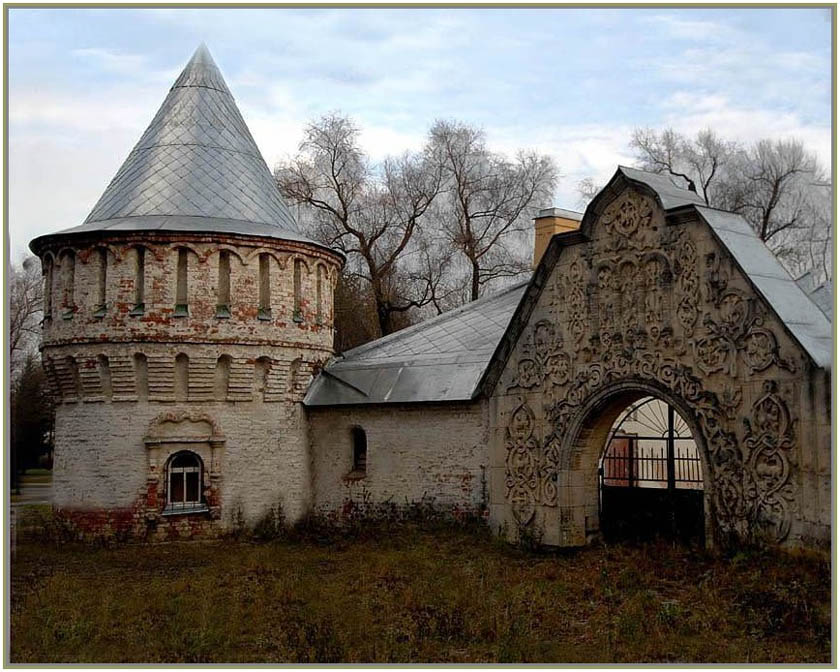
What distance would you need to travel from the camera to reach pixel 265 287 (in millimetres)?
17438

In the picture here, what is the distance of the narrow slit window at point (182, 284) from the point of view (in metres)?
16.8

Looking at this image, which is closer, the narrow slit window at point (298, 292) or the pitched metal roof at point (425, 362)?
the pitched metal roof at point (425, 362)

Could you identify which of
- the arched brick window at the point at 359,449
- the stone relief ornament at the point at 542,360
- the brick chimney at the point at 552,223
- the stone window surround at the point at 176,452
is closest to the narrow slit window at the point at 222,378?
the stone window surround at the point at 176,452

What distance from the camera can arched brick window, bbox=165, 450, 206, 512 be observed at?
16844mm

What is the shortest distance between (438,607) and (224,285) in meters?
7.96

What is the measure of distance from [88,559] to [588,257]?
9.08m

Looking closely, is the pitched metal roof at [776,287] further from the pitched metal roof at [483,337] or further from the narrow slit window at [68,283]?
the narrow slit window at [68,283]

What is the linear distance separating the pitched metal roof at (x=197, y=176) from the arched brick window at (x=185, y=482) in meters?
3.99

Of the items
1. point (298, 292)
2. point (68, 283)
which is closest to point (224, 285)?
point (298, 292)

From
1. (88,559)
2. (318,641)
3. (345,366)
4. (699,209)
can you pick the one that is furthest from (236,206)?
(318,641)

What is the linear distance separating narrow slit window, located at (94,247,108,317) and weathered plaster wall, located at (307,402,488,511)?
4142 mm

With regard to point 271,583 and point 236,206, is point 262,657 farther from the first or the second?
point 236,206

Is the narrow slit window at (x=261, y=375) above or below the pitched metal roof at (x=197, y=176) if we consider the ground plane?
below

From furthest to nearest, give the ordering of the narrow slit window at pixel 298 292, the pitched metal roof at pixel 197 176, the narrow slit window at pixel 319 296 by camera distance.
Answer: the narrow slit window at pixel 319 296, the narrow slit window at pixel 298 292, the pitched metal roof at pixel 197 176
